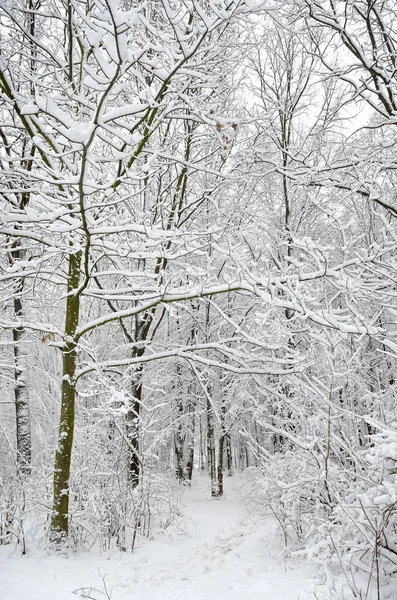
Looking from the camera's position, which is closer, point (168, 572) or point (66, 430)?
point (168, 572)

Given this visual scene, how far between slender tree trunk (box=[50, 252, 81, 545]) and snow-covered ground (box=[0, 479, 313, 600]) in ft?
1.23

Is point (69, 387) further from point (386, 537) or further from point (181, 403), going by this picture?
point (181, 403)

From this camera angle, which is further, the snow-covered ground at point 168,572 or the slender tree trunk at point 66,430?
the slender tree trunk at point 66,430

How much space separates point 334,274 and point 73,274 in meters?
3.40

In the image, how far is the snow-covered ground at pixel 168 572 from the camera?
396 cm

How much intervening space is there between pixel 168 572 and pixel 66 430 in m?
2.11

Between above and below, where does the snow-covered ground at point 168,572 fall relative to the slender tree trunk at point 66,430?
below

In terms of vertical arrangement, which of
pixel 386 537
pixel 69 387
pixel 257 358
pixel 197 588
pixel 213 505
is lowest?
pixel 213 505

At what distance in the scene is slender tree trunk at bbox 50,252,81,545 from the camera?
16.6 feet

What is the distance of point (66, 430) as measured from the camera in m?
5.23

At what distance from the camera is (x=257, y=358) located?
189 inches

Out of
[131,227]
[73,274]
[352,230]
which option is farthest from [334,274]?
[352,230]

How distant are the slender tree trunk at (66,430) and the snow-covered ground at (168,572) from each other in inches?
14.7

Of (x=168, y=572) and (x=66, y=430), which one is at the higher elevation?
(x=66, y=430)
